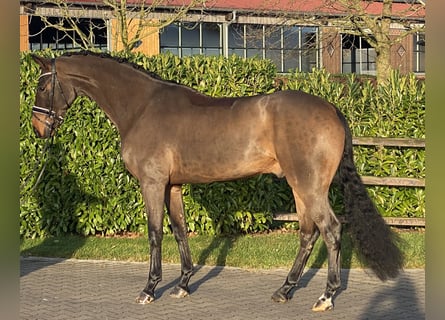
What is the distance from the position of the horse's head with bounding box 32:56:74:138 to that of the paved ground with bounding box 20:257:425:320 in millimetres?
1762

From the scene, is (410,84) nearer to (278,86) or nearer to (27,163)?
(278,86)

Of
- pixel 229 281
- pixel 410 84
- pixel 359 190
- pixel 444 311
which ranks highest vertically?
pixel 410 84

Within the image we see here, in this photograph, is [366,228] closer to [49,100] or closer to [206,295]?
[206,295]

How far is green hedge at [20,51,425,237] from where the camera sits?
9.74 meters

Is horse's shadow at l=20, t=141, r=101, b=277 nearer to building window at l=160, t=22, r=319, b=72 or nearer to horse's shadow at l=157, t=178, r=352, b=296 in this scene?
horse's shadow at l=157, t=178, r=352, b=296

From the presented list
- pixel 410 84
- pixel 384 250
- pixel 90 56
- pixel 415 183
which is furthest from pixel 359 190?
pixel 410 84

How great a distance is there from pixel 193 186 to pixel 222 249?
1248 millimetres

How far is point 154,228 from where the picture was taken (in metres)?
6.43

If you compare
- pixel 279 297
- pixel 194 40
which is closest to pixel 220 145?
pixel 279 297

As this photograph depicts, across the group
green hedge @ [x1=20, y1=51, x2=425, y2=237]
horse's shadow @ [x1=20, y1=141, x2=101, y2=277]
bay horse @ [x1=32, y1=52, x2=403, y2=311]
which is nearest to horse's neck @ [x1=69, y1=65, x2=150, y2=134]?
bay horse @ [x1=32, y1=52, x2=403, y2=311]

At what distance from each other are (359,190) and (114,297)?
9.01 feet

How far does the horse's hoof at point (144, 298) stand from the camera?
6.20m

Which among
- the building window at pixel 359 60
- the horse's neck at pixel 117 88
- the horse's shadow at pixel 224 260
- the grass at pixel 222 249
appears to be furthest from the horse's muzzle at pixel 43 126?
the building window at pixel 359 60

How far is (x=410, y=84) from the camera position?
1013cm
